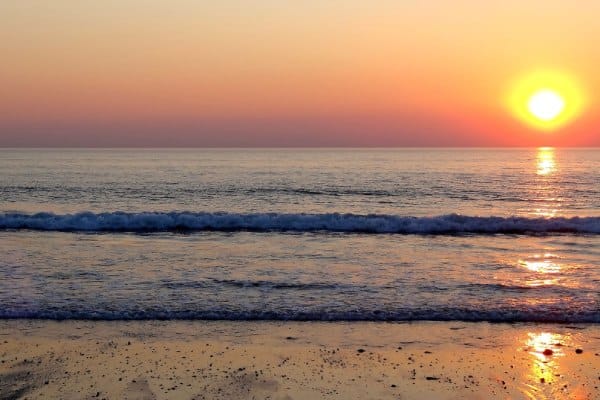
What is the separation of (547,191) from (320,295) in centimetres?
3507

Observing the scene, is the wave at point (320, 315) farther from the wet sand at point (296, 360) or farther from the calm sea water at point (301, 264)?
the wet sand at point (296, 360)

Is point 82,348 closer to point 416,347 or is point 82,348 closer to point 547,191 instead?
point 416,347

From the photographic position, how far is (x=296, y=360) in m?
7.42

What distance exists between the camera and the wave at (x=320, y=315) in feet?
30.6

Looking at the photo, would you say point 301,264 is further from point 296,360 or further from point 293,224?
point 293,224

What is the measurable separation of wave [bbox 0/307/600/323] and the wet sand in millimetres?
269

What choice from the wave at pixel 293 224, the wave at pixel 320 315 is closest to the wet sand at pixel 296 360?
the wave at pixel 320 315

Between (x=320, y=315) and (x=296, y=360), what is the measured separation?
214cm

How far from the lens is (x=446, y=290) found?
448 inches

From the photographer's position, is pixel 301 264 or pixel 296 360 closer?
pixel 296 360

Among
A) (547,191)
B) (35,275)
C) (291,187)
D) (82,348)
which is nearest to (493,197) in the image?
(547,191)

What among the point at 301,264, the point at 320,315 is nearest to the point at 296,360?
the point at 320,315

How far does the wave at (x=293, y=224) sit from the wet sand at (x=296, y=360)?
41.3 feet

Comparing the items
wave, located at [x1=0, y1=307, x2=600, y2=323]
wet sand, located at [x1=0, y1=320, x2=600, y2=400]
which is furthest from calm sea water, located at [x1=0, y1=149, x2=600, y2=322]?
wet sand, located at [x1=0, y1=320, x2=600, y2=400]
